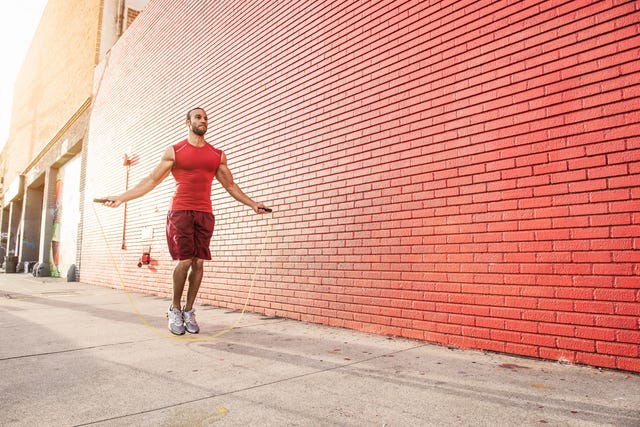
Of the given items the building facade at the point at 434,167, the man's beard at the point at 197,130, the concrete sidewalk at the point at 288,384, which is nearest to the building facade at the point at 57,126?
the building facade at the point at 434,167

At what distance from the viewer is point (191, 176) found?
141 inches

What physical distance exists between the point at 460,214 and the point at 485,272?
0.48m

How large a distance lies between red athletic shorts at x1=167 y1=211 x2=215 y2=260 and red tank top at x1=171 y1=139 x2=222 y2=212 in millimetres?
70

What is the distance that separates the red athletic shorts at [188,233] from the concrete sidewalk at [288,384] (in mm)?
735

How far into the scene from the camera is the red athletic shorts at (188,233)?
3.48 meters

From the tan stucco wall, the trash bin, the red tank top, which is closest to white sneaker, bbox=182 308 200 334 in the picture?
the red tank top

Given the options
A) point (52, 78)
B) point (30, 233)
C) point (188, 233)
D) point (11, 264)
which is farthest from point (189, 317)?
point (30, 233)

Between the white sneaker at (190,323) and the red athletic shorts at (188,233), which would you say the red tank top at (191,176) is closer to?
the red athletic shorts at (188,233)

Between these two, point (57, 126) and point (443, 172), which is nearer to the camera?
point (443, 172)

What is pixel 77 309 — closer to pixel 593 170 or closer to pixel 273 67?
pixel 273 67

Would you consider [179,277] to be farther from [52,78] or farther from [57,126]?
[52,78]

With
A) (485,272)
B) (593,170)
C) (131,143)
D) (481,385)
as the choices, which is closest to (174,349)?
(481,385)

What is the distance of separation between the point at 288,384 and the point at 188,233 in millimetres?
1791

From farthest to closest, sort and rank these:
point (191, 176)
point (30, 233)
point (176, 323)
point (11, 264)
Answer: point (30, 233) < point (11, 264) < point (191, 176) < point (176, 323)
